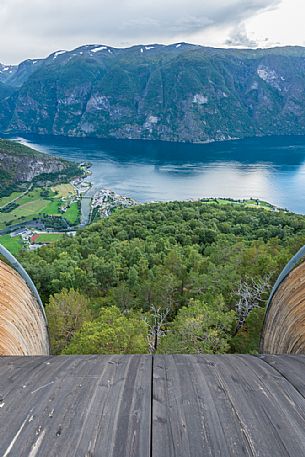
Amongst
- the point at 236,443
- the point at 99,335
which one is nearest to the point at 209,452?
the point at 236,443

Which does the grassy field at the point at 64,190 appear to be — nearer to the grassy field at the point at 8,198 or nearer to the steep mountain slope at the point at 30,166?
the steep mountain slope at the point at 30,166

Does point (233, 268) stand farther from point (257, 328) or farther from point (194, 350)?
point (194, 350)

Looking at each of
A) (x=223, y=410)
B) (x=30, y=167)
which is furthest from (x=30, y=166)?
(x=223, y=410)

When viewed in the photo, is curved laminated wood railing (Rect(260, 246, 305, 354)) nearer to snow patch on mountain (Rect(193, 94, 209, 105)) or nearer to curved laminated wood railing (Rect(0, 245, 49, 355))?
curved laminated wood railing (Rect(0, 245, 49, 355))

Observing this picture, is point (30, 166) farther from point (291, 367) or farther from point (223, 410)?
point (223, 410)

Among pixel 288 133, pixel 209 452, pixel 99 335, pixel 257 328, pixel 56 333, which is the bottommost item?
pixel 56 333

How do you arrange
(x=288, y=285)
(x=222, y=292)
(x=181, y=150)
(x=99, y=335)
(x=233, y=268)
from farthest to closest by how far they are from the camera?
(x=181, y=150) < (x=233, y=268) < (x=222, y=292) < (x=99, y=335) < (x=288, y=285)

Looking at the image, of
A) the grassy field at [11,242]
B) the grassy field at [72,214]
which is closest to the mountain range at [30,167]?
the grassy field at [72,214]
